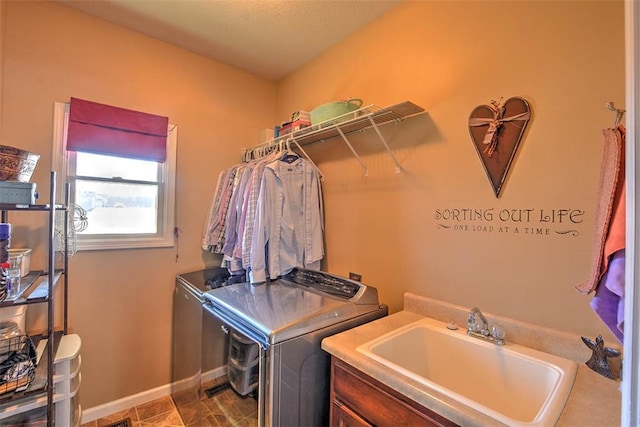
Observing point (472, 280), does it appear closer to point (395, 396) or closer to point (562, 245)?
point (562, 245)

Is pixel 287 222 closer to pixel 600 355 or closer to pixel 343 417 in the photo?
pixel 343 417

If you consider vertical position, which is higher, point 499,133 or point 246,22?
point 246,22

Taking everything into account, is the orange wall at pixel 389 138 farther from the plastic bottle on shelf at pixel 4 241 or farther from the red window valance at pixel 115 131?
the plastic bottle on shelf at pixel 4 241

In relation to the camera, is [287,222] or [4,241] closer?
[4,241]

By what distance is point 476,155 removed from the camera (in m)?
1.33

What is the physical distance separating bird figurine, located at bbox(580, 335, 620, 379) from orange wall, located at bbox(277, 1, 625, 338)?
61 mm

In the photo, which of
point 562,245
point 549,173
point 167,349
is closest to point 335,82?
point 549,173

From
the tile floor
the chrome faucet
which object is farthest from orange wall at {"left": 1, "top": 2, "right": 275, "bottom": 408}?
the chrome faucet

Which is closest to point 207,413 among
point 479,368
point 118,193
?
point 479,368

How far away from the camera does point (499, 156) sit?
125 cm

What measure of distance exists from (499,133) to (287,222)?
1278 millimetres

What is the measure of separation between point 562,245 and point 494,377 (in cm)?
57

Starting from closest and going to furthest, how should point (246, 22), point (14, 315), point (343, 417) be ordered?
point (343, 417)
point (14, 315)
point (246, 22)

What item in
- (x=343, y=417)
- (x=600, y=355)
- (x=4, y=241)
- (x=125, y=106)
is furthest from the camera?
(x=125, y=106)
